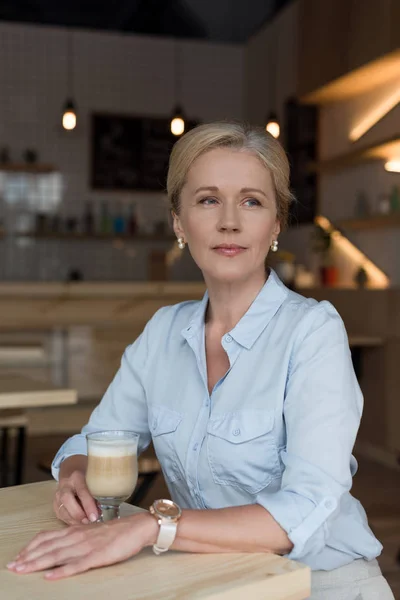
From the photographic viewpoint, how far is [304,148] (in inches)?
269

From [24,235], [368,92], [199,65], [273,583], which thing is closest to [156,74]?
[199,65]

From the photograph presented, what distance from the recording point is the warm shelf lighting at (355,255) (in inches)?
220

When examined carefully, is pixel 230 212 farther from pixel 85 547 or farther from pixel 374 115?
pixel 374 115

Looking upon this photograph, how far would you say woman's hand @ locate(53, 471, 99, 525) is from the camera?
3.93 feet

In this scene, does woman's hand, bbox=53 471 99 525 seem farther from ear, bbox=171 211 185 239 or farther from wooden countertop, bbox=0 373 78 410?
wooden countertop, bbox=0 373 78 410

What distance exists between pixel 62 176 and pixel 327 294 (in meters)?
3.37

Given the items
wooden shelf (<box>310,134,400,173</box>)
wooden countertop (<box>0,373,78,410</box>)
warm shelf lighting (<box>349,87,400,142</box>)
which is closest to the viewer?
wooden countertop (<box>0,373,78,410</box>)

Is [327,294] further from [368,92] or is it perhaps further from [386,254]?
[368,92]

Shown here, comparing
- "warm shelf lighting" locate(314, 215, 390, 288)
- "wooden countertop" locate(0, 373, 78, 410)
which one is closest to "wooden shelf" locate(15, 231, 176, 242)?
"warm shelf lighting" locate(314, 215, 390, 288)

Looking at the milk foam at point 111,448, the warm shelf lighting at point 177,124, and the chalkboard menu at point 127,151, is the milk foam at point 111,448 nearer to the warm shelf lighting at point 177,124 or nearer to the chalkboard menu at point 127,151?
the warm shelf lighting at point 177,124

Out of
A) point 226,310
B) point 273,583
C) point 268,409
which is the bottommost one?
point 273,583

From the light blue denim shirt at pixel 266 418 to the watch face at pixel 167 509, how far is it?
14 centimetres

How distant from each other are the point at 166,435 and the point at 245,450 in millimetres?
175

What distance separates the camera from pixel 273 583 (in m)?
0.97
